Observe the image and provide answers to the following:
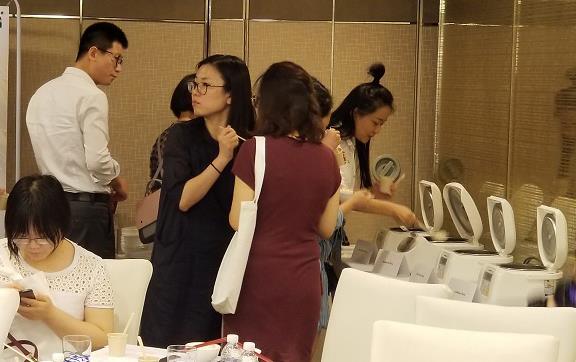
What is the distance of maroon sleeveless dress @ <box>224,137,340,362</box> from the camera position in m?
3.14

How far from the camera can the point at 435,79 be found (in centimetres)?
573

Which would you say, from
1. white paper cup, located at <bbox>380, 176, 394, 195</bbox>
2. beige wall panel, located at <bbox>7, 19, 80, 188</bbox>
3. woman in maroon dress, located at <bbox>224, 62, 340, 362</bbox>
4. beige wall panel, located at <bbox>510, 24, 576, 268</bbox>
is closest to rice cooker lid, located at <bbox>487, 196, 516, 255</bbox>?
beige wall panel, located at <bbox>510, 24, 576, 268</bbox>

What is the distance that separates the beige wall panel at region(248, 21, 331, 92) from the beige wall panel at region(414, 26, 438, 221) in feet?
1.79

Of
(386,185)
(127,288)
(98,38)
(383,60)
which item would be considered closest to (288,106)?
(127,288)

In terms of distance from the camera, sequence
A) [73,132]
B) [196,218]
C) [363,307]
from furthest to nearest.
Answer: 1. [73,132]
2. [196,218]
3. [363,307]

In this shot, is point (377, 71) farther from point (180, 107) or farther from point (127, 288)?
point (127, 288)

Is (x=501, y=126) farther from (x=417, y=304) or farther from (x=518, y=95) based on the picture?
(x=417, y=304)

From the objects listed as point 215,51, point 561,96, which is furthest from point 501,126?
point 215,51

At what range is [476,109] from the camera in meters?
5.04

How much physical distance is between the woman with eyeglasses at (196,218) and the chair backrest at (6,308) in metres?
0.88

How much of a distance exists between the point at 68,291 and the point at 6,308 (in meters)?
0.23

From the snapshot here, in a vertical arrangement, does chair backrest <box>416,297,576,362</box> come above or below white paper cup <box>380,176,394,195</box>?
below

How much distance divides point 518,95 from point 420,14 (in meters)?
1.38

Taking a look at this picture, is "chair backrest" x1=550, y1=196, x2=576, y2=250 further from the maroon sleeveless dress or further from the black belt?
the black belt
